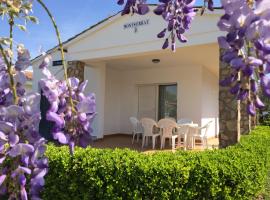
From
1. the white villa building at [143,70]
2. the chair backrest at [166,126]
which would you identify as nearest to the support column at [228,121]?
the white villa building at [143,70]

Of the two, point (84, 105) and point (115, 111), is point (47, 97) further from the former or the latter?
point (115, 111)

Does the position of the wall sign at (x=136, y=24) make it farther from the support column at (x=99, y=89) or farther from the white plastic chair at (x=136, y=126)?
the white plastic chair at (x=136, y=126)

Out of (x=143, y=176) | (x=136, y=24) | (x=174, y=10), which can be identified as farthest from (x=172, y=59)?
(x=174, y=10)

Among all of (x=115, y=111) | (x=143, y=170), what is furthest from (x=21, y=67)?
(x=115, y=111)

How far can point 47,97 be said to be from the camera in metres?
0.97

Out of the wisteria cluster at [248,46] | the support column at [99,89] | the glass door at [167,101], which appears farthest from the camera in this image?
the glass door at [167,101]

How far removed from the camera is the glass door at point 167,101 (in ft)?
42.9

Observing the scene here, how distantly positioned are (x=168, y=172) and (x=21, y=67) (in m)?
3.29

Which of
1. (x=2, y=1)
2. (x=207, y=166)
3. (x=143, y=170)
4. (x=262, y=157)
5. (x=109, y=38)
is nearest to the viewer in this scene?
(x=2, y=1)

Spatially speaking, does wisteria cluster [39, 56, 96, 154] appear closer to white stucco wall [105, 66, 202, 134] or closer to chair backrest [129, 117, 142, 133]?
chair backrest [129, 117, 142, 133]

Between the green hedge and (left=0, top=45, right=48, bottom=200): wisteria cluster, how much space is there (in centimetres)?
312

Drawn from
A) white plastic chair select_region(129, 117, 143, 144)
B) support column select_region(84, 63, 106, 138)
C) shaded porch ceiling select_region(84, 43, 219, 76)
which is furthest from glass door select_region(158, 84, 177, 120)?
support column select_region(84, 63, 106, 138)

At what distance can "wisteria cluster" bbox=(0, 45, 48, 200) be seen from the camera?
92cm

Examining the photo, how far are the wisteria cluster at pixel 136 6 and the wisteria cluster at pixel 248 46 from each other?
23.2 inches
